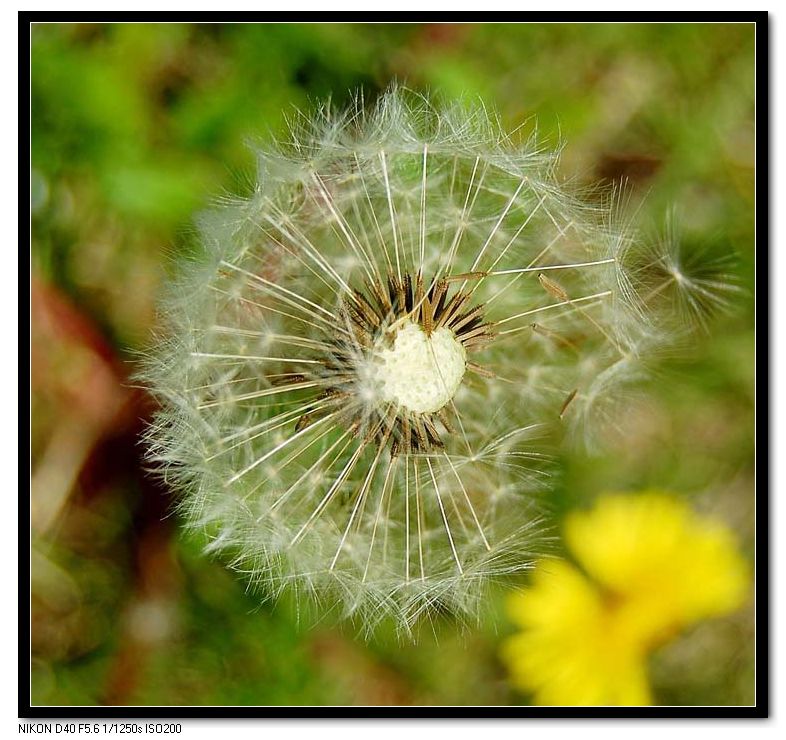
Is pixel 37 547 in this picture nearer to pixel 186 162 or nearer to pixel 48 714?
pixel 48 714

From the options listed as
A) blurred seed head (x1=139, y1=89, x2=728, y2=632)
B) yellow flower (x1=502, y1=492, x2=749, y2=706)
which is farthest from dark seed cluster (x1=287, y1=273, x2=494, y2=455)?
yellow flower (x1=502, y1=492, x2=749, y2=706)

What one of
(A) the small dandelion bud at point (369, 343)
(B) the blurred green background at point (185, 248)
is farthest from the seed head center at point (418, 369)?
(B) the blurred green background at point (185, 248)

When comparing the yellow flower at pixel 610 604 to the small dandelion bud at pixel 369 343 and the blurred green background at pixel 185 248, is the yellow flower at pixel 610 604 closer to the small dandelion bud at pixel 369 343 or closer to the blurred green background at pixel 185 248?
the blurred green background at pixel 185 248

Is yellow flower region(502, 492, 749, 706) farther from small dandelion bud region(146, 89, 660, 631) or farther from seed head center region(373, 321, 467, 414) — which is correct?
seed head center region(373, 321, 467, 414)

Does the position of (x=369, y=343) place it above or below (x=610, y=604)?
above

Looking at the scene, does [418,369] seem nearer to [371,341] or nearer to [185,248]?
[371,341]

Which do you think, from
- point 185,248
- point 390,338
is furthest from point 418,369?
point 185,248

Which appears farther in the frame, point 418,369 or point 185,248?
point 185,248

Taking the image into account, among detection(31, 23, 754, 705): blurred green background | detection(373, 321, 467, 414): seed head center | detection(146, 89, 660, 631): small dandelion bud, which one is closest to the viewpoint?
detection(373, 321, 467, 414): seed head center
